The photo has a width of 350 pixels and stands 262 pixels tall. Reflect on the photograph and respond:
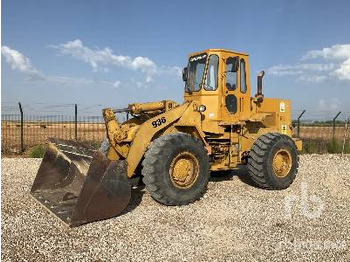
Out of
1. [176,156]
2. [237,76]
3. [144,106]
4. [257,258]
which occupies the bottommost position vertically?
[257,258]

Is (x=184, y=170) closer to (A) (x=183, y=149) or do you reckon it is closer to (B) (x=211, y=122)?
(A) (x=183, y=149)

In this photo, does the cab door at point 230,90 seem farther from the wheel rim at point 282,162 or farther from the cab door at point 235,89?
the wheel rim at point 282,162

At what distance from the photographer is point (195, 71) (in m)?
8.85

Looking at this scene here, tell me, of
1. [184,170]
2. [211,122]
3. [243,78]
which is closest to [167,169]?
[184,170]

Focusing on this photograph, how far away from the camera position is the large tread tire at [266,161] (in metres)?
8.48

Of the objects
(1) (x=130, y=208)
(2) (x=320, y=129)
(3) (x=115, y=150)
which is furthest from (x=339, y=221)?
(2) (x=320, y=129)

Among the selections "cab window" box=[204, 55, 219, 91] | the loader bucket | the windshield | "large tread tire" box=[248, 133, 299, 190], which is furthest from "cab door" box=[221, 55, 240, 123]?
the loader bucket

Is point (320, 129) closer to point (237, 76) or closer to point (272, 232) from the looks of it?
point (237, 76)

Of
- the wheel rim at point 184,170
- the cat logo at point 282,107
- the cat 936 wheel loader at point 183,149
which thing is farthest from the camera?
the cat logo at point 282,107

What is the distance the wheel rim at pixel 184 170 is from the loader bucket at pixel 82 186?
1.17 m

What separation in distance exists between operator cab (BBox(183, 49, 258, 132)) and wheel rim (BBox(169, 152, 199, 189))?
1.18 meters

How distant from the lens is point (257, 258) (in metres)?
4.92

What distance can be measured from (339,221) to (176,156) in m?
2.92

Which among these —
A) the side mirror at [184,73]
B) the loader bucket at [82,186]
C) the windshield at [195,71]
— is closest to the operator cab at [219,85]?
the windshield at [195,71]
